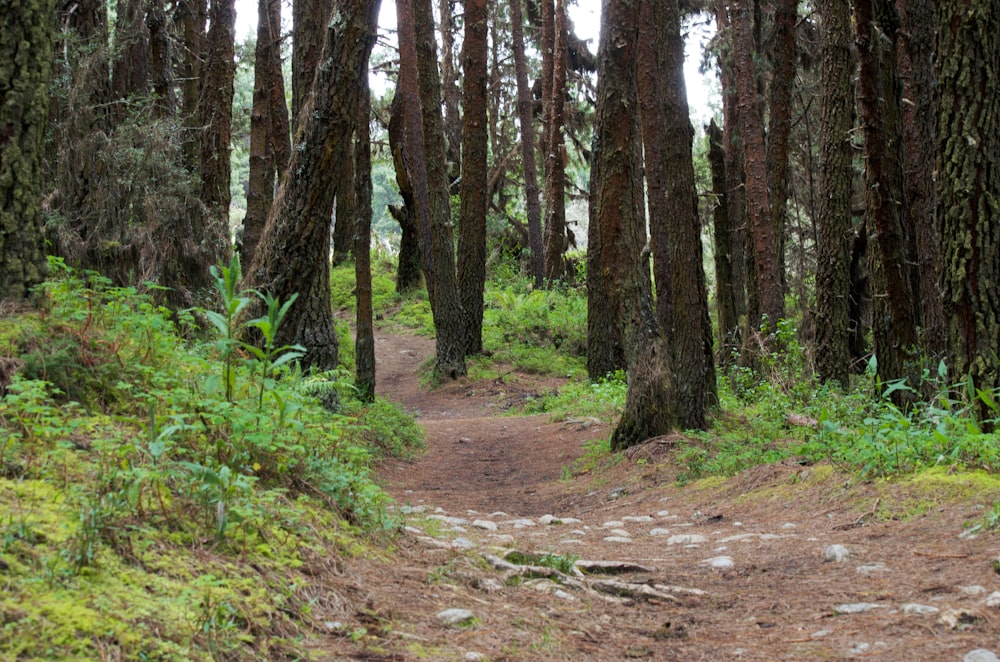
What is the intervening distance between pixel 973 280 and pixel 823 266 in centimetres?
668

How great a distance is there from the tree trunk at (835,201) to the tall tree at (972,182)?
5.49m

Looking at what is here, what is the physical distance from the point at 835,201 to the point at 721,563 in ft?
30.1

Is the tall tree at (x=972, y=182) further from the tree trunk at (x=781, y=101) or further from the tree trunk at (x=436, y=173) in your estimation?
the tree trunk at (x=436, y=173)

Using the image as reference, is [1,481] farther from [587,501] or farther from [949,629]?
[587,501]

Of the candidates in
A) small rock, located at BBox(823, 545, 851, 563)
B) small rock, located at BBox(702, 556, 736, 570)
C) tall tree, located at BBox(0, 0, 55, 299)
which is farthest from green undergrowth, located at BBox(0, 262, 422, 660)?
small rock, located at BBox(823, 545, 851, 563)

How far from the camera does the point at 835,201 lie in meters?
12.4

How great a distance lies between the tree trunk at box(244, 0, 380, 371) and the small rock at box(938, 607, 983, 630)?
628 cm

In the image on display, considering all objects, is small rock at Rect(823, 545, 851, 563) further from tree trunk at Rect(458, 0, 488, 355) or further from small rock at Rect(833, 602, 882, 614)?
tree trunk at Rect(458, 0, 488, 355)

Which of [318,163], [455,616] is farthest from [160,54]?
[455,616]

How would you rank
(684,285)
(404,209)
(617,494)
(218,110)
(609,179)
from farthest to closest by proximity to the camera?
(404,209), (218,110), (684,285), (609,179), (617,494)

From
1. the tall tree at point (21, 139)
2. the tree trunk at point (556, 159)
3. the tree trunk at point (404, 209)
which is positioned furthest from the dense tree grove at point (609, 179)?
the tree trunk at point (556, 159)

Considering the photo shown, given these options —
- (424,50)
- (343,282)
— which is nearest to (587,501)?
(424,50)

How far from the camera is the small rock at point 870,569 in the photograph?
13.2ft

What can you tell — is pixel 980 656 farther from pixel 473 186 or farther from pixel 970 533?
pixel 473 186
